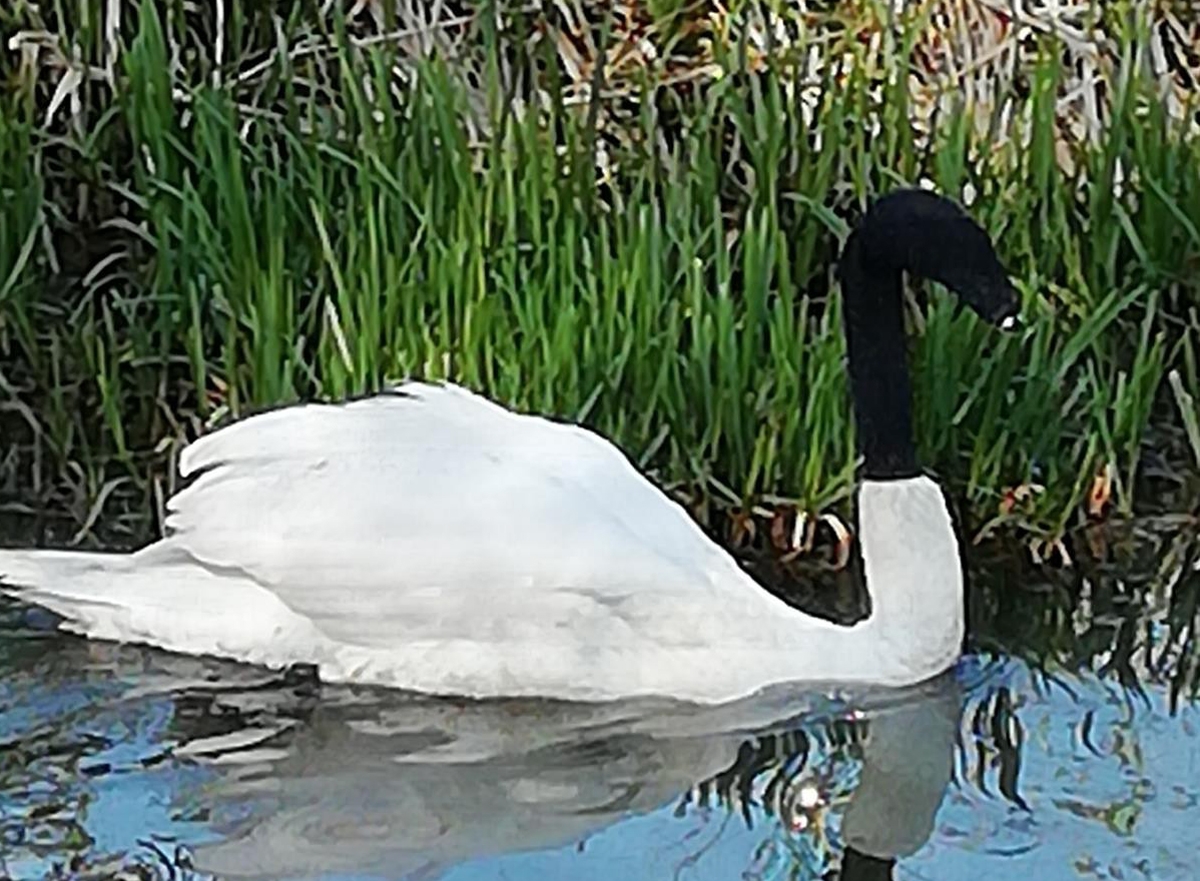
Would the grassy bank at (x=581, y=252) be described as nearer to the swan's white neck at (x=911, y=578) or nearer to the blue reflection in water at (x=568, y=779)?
the swan's white neck at (x=911, y=578)

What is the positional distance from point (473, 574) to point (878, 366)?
0.80m

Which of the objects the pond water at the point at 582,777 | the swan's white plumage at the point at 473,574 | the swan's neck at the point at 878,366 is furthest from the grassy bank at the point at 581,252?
the pond water at the point at 582,777

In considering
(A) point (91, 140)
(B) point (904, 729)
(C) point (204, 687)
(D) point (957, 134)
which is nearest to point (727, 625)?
(B) point (904, 729)

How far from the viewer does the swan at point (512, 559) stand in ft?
15.3

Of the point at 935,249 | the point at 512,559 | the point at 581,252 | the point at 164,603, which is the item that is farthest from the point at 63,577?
the point at 935,249

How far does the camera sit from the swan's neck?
4.89 meters

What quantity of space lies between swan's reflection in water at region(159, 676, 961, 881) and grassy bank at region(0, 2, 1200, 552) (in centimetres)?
72

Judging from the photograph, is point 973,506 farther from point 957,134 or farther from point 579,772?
point 579,772

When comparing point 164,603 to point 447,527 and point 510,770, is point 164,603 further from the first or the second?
point 510,770

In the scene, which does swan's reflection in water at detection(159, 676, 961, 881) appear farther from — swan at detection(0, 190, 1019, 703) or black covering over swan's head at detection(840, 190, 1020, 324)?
black covering over swan's head at detection(840, 190, 1020, 324)

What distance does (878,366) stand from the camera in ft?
16.1

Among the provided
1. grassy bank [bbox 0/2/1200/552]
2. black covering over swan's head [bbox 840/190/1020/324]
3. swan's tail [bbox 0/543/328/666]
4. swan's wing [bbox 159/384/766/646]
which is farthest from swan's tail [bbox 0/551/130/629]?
black covering over swan's head [bbox 840/190/1020/324]

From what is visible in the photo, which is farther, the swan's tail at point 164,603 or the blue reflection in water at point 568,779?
the swan's tail at point 164,603

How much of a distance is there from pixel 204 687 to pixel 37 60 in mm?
2147
